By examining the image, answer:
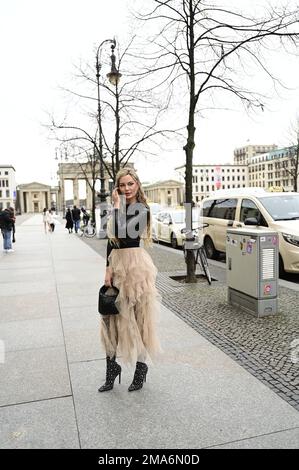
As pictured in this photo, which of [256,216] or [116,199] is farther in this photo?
[256,216]

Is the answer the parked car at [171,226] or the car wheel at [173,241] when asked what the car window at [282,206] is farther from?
the car wheel at [173,241]

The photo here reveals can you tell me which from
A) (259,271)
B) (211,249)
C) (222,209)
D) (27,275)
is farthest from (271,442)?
(211,249)

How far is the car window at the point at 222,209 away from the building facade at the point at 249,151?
144960mm

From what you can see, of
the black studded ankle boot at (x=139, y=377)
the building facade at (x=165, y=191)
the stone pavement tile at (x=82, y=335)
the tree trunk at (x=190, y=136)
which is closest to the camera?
the black studded ankle boot at (x=139, y=377)

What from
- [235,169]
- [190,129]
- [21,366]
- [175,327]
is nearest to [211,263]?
[190,129]

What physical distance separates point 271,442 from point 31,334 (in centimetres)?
341

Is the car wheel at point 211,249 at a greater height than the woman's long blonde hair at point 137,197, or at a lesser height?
lesser

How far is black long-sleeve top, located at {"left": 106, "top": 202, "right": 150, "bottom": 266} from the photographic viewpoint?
3295 millimetres

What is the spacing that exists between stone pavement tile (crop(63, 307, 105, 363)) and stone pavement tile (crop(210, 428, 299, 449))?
1965 millimetres

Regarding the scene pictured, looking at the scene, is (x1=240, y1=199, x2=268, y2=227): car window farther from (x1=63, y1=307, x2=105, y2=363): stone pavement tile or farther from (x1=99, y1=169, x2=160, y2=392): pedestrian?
(x1=99, y1=169, x2=160, y2=392): pedestrian

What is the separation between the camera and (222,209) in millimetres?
11797

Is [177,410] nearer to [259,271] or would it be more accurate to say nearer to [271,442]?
[271,442]

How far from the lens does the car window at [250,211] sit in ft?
31.5

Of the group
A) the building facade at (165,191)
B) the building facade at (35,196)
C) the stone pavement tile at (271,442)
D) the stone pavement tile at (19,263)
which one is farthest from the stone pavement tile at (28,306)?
the building facade at (35,196)
